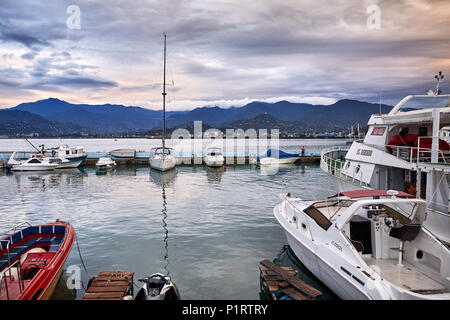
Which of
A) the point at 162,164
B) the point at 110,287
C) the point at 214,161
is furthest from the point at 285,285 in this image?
the point at 214,161

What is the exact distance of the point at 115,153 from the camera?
2133 inches

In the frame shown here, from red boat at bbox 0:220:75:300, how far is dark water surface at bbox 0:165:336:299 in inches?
41.2

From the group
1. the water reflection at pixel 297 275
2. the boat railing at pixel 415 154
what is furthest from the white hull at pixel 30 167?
the boat railing at pixel 415 154

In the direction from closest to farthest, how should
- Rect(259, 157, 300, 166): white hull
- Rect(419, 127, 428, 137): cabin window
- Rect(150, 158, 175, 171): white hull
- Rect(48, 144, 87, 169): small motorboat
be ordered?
Rect(419, 127, 428, 137): cabin window → Rect(150, 158, 175, 171): white hull → Rect(48, 144, 87, 169): small motorboat → Rect(259, 157, 300, 166): white hull

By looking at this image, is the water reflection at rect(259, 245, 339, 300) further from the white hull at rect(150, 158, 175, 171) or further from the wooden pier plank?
the white hull at rect(150, 158, 175, 171)

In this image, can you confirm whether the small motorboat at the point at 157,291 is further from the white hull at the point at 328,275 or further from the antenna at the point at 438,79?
the antenna at the point at 438,79

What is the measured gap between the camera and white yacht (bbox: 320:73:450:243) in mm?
11656

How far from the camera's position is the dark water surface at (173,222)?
1026 cm

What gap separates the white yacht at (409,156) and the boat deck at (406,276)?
3983 mm

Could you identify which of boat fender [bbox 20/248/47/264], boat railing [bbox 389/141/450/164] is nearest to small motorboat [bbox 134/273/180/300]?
boat fender [bbox 20/248/47/264]

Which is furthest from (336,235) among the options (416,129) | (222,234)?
(416,129)
